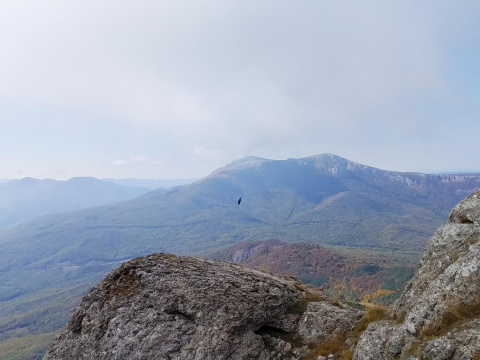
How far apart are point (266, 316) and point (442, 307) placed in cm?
986

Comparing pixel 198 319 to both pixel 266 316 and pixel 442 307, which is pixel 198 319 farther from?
pixel 442 307

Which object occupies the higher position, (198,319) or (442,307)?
(442,307)

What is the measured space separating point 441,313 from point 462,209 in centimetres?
620

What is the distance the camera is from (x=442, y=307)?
41.9 feet

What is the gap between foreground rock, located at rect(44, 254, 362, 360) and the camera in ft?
59.2

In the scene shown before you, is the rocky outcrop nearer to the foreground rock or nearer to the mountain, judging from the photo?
the mountain

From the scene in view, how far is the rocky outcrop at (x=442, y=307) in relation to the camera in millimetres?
11453

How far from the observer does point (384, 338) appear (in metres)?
13.8

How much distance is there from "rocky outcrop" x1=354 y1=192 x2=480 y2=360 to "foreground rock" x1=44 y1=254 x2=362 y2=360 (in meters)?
3.27

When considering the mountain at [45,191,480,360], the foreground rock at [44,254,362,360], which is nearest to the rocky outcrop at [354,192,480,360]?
the mountain at [45,191,480,360]

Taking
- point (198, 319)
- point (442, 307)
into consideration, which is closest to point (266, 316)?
point (198, 319)

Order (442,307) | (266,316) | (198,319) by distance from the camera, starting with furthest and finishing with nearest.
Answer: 1. (266,316)
2. (198,319)
3. (442,307)

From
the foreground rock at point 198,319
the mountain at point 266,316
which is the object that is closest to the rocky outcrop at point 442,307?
the mountain at point 266,316

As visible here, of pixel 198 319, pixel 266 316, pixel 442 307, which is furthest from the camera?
pixel 266 316
